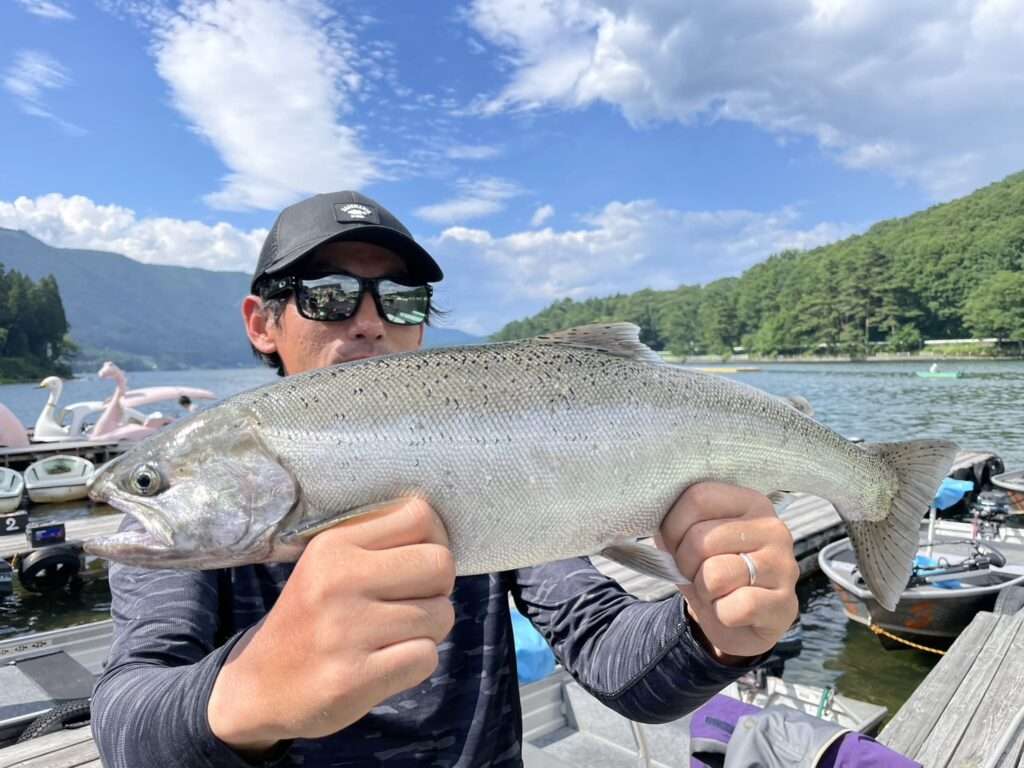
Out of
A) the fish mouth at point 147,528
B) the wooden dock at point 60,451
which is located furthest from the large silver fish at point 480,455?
the wooden dock at point 60,451

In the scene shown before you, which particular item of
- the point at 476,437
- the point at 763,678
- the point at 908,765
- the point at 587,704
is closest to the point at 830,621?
the point at 763,678

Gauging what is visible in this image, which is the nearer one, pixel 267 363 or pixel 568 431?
pixel 568 431

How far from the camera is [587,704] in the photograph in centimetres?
575

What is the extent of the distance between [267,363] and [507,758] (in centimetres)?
204

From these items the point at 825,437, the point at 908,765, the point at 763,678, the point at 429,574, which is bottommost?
the point at 763,678

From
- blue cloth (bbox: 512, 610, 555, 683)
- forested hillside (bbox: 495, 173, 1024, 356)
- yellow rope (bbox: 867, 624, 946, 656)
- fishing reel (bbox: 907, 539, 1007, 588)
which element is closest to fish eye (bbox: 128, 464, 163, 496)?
blue cloth (bbox: 512, 610, 555, 683)

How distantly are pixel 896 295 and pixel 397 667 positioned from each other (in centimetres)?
12763

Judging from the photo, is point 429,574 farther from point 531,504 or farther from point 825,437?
point 825,437

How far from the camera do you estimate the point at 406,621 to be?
1.45m

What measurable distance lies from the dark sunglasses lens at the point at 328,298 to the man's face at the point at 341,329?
0.03m

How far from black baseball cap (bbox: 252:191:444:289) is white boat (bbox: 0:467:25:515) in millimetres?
20701

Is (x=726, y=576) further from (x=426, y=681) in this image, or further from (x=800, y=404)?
(x=426, y=681)

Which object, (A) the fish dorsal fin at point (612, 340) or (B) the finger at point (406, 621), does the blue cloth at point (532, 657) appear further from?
(B) the finger at point (406, 621)

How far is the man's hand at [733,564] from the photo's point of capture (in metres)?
1.79
